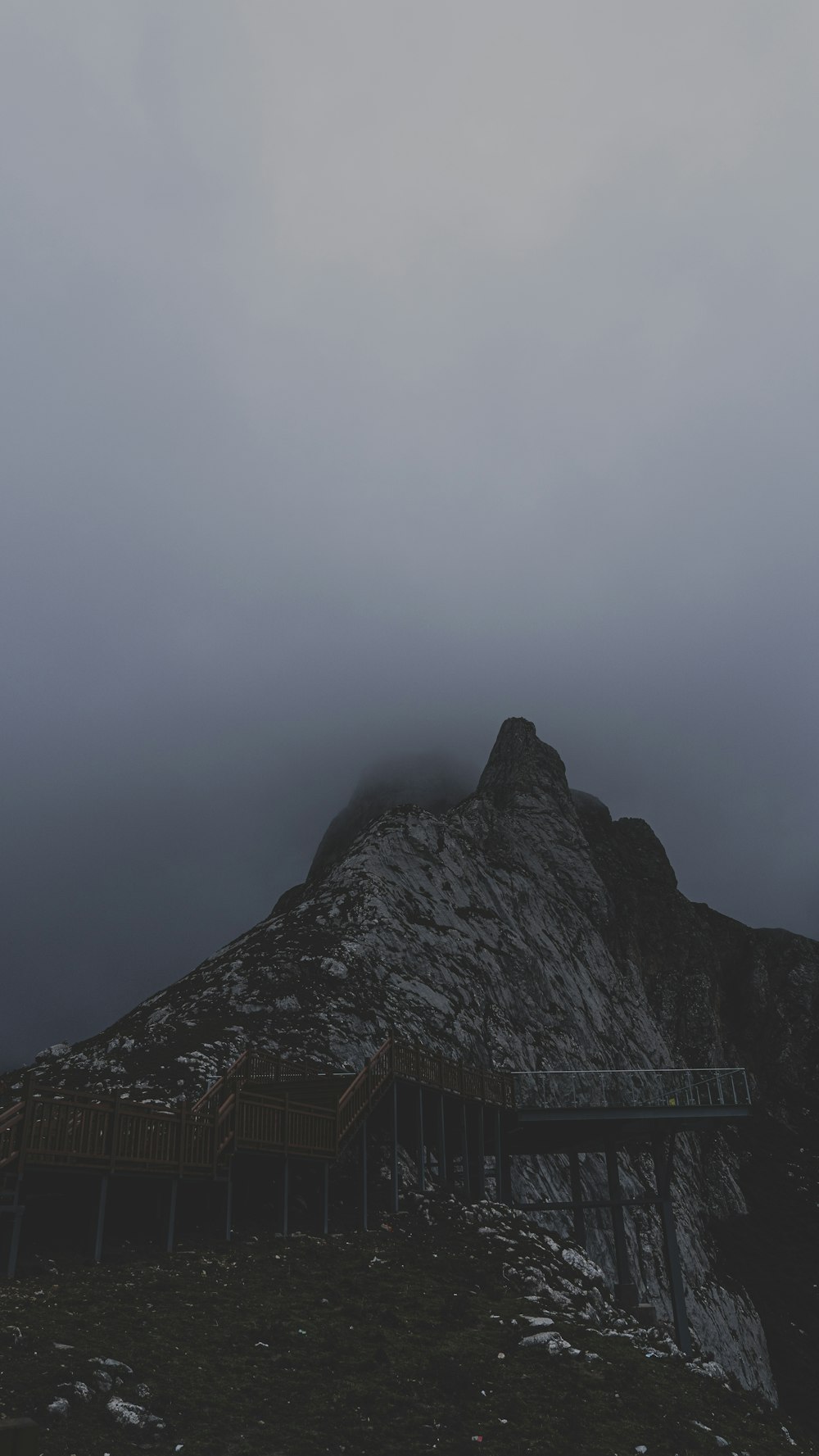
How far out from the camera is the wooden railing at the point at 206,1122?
16.1 m

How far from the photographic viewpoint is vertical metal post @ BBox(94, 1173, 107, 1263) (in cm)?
1734

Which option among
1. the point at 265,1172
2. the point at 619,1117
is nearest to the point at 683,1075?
the point at 619,1117

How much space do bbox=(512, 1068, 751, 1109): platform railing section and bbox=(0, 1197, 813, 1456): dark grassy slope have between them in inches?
632

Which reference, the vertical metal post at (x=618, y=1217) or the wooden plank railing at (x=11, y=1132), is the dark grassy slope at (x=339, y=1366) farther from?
the vertical metal post at (x=618, y=1217)

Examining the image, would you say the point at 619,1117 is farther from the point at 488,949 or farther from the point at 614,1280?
the point at 488,949

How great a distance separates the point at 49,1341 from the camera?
11.4m

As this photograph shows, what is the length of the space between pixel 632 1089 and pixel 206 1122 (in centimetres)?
2075

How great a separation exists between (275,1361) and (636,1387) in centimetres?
524

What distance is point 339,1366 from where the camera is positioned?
12953mm

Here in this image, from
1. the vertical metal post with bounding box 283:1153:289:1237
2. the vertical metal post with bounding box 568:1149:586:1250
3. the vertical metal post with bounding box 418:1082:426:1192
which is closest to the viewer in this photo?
the vertical metal post with bounding box 283:1153:289:1237

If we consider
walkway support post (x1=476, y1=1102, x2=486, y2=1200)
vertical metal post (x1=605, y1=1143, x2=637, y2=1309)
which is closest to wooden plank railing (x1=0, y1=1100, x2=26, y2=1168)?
walkway support post (x1=476, y1=1102, x2=486, y2=1200)

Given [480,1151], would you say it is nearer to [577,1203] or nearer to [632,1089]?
[632,1089]

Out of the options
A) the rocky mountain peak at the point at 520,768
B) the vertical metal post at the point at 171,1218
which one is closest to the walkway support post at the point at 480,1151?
the vertical metal post at the point at 171,1218

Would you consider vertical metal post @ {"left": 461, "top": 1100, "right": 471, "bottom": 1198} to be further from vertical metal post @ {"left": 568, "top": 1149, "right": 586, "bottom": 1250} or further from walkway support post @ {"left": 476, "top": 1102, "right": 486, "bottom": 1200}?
vertical metal post @ {"left": 568, "top": 1149, "right": 586, "bottom": 1250}
